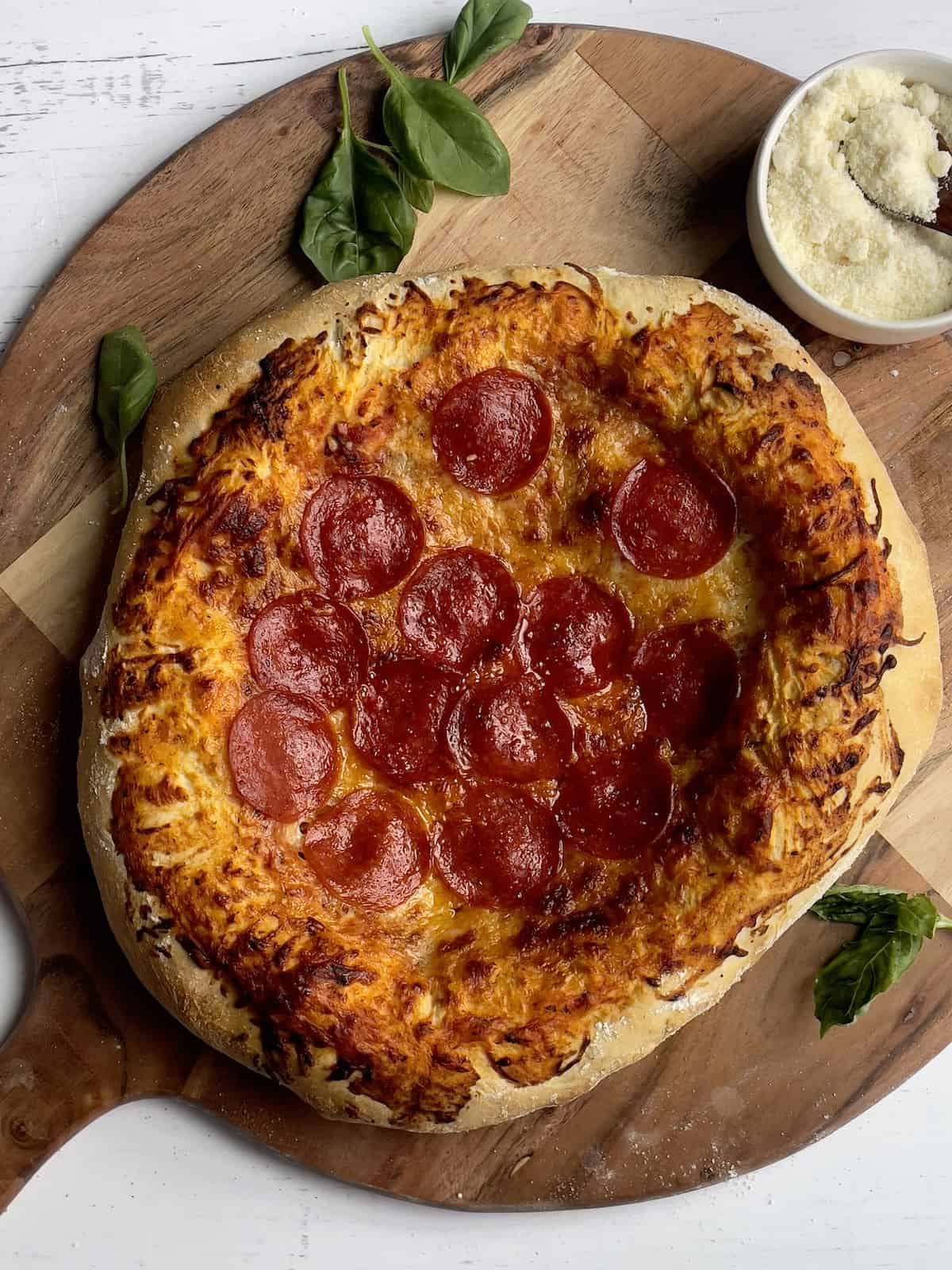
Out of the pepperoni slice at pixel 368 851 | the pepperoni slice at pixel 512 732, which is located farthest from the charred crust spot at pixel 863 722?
the pepperoni slice at pixel 368 851

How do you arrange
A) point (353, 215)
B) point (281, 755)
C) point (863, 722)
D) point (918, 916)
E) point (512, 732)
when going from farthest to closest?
point (353, 215) → point (918, 916) → point (512, 732) → point (281, 755) → point (863, 722)

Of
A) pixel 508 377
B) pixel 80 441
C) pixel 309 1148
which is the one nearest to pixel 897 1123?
pixel 309 1148

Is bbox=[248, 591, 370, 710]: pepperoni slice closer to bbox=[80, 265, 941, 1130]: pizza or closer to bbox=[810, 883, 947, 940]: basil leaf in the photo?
bbox=[80, 265, 941, 1130]: pizza

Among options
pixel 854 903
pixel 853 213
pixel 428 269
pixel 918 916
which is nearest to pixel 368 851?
pixel 854 903

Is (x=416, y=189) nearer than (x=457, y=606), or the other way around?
Answer: (x=457, y=606)

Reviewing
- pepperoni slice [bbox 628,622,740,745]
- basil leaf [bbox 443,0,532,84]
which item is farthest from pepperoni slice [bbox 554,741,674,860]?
basil leaf [bbox 443,0,532,84]

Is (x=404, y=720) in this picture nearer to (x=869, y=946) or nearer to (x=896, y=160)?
(x=869, y=946)

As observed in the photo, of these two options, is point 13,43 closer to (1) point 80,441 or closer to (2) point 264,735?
(1) point 80,441
